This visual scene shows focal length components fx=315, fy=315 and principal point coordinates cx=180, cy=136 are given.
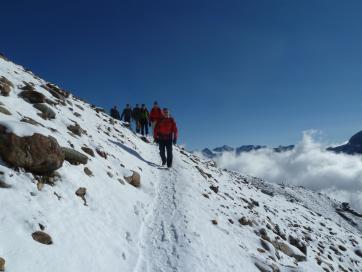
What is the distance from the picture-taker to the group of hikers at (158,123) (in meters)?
19.2

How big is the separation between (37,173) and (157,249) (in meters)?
3.78

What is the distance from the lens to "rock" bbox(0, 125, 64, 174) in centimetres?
778

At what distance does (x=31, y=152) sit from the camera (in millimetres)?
8102

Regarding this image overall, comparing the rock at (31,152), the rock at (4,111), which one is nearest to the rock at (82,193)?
the rock at (31,152)

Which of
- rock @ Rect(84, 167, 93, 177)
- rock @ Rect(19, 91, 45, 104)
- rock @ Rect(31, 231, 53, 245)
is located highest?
rock @ Rect(19, 91, 45, 104)

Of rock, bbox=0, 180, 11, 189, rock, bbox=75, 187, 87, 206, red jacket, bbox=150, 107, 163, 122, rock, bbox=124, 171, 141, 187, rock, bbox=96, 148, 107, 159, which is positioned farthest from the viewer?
red jacket, bbox=150, 107, 163, 122

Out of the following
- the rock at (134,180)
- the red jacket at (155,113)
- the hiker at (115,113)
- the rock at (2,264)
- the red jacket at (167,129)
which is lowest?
the rock at (2,264)

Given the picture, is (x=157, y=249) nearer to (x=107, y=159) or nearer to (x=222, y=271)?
(x=222, y=271)

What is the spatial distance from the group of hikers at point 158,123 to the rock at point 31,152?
35.0ft

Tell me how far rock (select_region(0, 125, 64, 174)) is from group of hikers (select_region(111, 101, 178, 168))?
10669mm

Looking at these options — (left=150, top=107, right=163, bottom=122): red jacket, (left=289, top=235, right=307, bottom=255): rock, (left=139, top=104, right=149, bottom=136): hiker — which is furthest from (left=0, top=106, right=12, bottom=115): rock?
(left=139, top=104, right=149, bottom=136): hiker

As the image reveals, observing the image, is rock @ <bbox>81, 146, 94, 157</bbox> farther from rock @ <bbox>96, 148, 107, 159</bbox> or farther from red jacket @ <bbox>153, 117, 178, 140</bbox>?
red jacket @ <bbox>153, 117, 178, 140</bbox>

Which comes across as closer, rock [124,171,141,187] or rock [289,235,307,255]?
rock [124,171,141,187]

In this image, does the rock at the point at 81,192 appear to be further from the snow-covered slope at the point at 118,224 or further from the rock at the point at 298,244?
the rock at the point at 298,244
